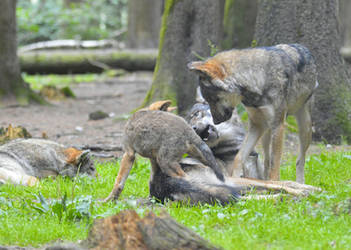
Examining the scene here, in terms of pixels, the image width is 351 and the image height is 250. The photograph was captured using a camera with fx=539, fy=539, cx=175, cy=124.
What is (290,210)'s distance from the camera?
17.7 ft

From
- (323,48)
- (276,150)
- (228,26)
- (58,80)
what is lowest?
(58,80)

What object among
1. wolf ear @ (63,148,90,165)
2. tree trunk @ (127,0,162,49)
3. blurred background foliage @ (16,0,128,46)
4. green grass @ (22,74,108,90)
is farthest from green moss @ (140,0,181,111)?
blurred background foliage @ (16,0,128,46)

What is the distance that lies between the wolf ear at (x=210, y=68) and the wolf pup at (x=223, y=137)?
0.70 meters

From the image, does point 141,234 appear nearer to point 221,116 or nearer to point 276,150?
point 221,116

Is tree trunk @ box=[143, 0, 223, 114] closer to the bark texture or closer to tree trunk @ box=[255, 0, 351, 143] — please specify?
tree trunk @ box=[255, 0, 351, 143]

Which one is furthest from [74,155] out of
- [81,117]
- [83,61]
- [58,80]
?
[58,80]

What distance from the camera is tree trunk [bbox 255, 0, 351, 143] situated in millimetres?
10102

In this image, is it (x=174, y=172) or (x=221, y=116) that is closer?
(x=174, y=172)

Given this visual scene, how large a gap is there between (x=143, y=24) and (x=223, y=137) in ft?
65.3

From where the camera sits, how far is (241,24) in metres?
14.1

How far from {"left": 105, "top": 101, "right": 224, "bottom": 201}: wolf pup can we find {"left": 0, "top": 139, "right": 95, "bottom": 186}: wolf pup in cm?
223

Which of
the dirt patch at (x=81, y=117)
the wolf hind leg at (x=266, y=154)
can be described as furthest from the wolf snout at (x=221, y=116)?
the dirt patch at (x=81, y=117)

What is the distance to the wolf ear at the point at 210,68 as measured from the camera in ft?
20.3

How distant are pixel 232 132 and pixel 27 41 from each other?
27.4 m
